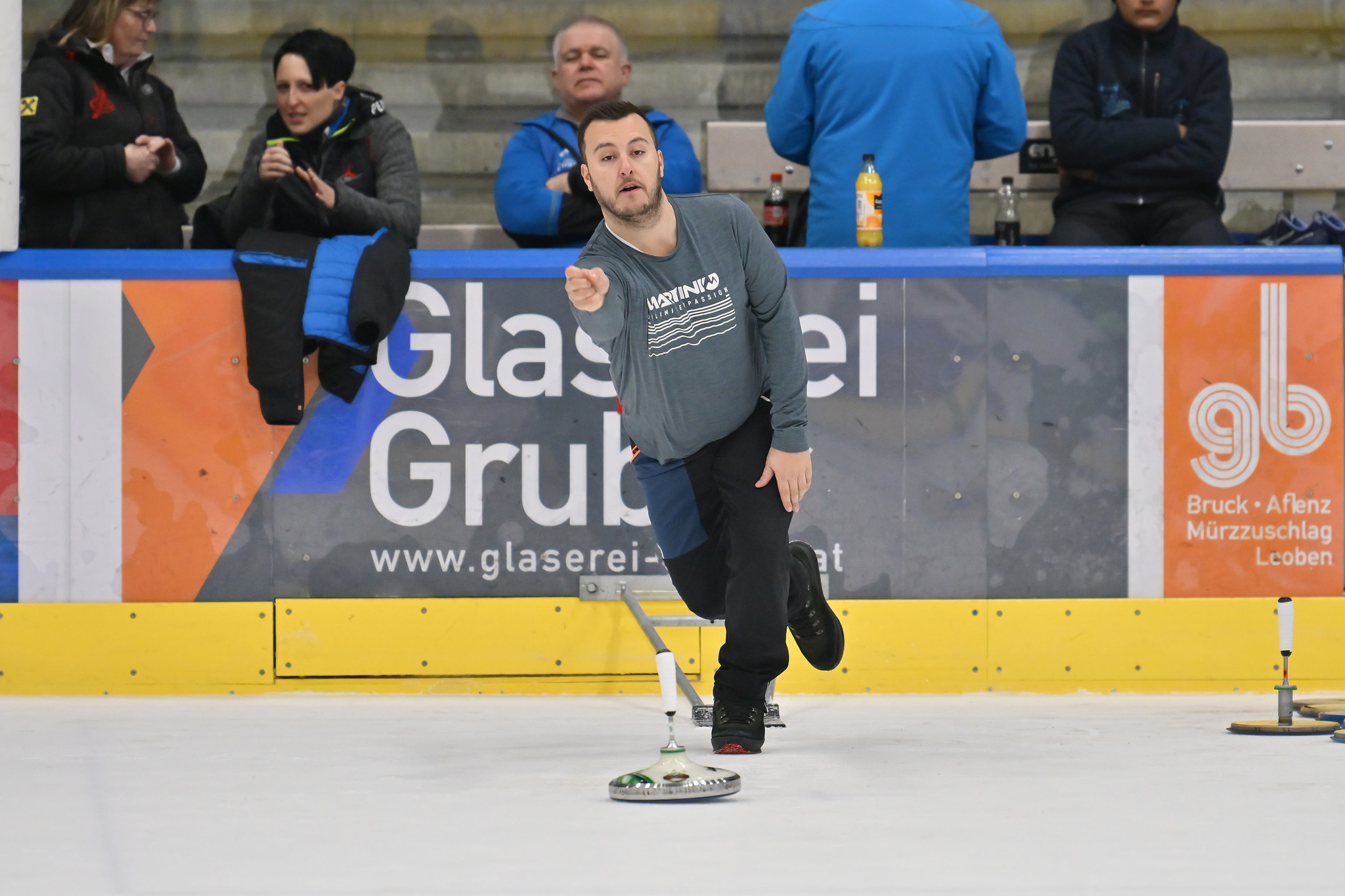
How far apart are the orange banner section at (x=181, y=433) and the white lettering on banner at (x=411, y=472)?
1.44ft

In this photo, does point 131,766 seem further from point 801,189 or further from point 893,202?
point 801,189

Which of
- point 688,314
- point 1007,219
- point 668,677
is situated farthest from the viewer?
point 1007,219

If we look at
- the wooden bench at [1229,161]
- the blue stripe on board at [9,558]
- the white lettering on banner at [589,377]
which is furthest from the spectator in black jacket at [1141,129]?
the blue stripe on board at [9,558]

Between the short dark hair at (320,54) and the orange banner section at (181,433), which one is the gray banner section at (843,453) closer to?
the orange banner section at (181,433)

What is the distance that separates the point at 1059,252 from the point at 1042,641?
4.47 feet

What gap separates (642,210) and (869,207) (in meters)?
1.93

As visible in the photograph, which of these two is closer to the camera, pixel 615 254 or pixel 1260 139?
pixel 615 254

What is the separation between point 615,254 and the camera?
4016mm

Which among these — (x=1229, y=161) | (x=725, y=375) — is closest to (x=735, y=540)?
(x=725, y=375)

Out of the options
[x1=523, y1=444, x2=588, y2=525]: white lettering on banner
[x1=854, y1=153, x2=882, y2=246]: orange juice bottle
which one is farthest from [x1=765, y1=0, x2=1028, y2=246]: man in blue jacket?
[x1=523, y1=444, x2=588, y2=525]: white lettering on banner

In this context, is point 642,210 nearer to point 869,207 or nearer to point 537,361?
point 537,361

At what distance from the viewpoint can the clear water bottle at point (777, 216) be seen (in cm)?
680

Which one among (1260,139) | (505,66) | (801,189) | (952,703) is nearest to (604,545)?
(952,703)

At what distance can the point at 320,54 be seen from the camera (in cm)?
575
